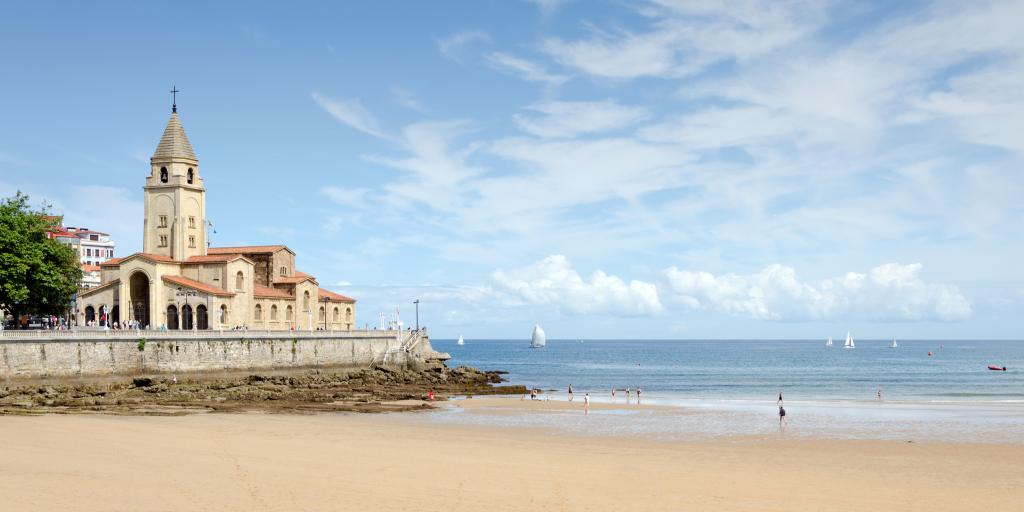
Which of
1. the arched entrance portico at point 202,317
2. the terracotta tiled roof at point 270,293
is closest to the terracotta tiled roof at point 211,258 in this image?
the terracotta tiled roof at point 270,293

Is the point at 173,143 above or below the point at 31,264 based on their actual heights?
above

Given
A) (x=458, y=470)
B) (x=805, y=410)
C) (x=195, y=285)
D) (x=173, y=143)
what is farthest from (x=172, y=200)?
(x=458, y=470)

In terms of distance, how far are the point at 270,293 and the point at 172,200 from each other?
12.2 m

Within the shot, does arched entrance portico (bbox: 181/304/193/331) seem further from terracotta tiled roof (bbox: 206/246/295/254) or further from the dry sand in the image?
the dry sand

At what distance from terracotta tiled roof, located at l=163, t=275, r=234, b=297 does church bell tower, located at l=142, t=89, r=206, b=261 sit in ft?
16.8

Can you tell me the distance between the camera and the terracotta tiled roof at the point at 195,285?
237ft

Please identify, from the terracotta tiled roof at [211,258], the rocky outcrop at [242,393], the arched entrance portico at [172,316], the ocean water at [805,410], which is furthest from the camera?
the terracotta tiled roof at [211,258]

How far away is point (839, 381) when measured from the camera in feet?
298

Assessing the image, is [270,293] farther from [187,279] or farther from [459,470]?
[459,470]

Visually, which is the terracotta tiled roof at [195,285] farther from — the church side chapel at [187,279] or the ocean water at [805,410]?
the ocean water at [805,410]

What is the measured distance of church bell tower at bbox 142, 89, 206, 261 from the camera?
258ft

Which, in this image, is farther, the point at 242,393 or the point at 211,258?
the point at 211,258

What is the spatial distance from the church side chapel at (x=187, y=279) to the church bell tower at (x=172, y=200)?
0.29 ft

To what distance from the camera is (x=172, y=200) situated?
78938 millimetres
